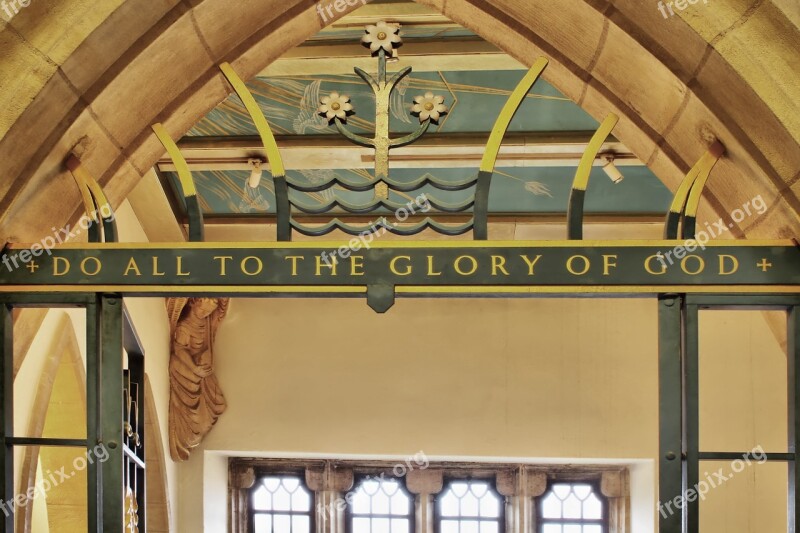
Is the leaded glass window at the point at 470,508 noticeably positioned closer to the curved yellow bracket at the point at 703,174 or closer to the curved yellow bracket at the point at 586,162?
the curved yellow bracket at the point at 703,174

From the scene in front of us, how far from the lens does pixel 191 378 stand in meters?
10.1

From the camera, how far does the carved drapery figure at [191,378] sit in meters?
10.1

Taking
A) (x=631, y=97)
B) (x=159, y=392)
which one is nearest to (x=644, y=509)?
(x=159, y=392)

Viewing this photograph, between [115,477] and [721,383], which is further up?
[721,383]

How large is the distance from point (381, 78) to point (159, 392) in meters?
5.80

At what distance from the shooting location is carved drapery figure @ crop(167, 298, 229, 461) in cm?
1009

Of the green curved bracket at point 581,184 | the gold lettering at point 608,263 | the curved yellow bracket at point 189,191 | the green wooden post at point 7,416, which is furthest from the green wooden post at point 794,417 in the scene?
the green wooden post at point 7,416

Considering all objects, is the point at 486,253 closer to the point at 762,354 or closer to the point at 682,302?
the point at 682,302

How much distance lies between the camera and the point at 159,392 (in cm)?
991

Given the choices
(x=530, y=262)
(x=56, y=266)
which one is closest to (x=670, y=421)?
(x=530, y=262)

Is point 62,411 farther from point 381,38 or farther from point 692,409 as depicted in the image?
point 692,409

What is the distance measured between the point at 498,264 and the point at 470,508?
6.33 meters

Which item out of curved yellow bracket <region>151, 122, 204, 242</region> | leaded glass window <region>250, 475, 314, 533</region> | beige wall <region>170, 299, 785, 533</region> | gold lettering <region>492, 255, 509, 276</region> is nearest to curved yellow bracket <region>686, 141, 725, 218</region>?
gold lettering <region>492, 255, 509, 276</region>

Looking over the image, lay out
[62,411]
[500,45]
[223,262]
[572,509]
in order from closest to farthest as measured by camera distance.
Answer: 1. [223,262]
2. [500,45]
3. [62,411]
4. [572,509]
